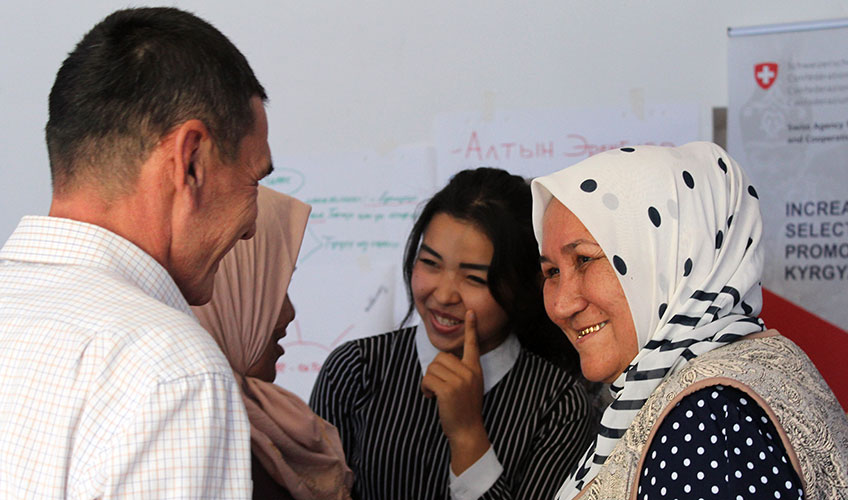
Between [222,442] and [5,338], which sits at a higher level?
[5,338]

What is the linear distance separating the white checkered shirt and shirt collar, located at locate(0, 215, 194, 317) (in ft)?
0.17

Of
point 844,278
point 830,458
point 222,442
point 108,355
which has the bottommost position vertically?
point 844,278

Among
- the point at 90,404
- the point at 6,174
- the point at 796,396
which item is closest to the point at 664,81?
the point at 796,396

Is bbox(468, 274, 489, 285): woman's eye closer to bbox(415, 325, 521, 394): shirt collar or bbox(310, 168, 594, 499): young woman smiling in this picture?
bbox(310, 168, 594, 499): young woman smiling

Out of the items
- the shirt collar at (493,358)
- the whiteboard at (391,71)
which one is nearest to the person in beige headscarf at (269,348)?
the shirt collar at (493,358)

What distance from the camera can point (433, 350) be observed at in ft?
6.97

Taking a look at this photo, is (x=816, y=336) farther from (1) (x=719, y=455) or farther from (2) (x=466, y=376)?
(1) (x=719, y=455)

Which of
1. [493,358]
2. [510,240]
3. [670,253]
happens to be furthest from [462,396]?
[670,253]

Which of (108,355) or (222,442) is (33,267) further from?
(222,442)

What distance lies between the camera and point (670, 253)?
1.30m

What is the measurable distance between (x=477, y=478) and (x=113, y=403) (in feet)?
3.74

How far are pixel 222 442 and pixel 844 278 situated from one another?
2167 millimetres

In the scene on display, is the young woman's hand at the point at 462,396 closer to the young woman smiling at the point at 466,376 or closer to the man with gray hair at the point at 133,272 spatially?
the young woman smiling at the point at 466,376

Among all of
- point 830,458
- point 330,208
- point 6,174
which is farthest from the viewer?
point 6,174
